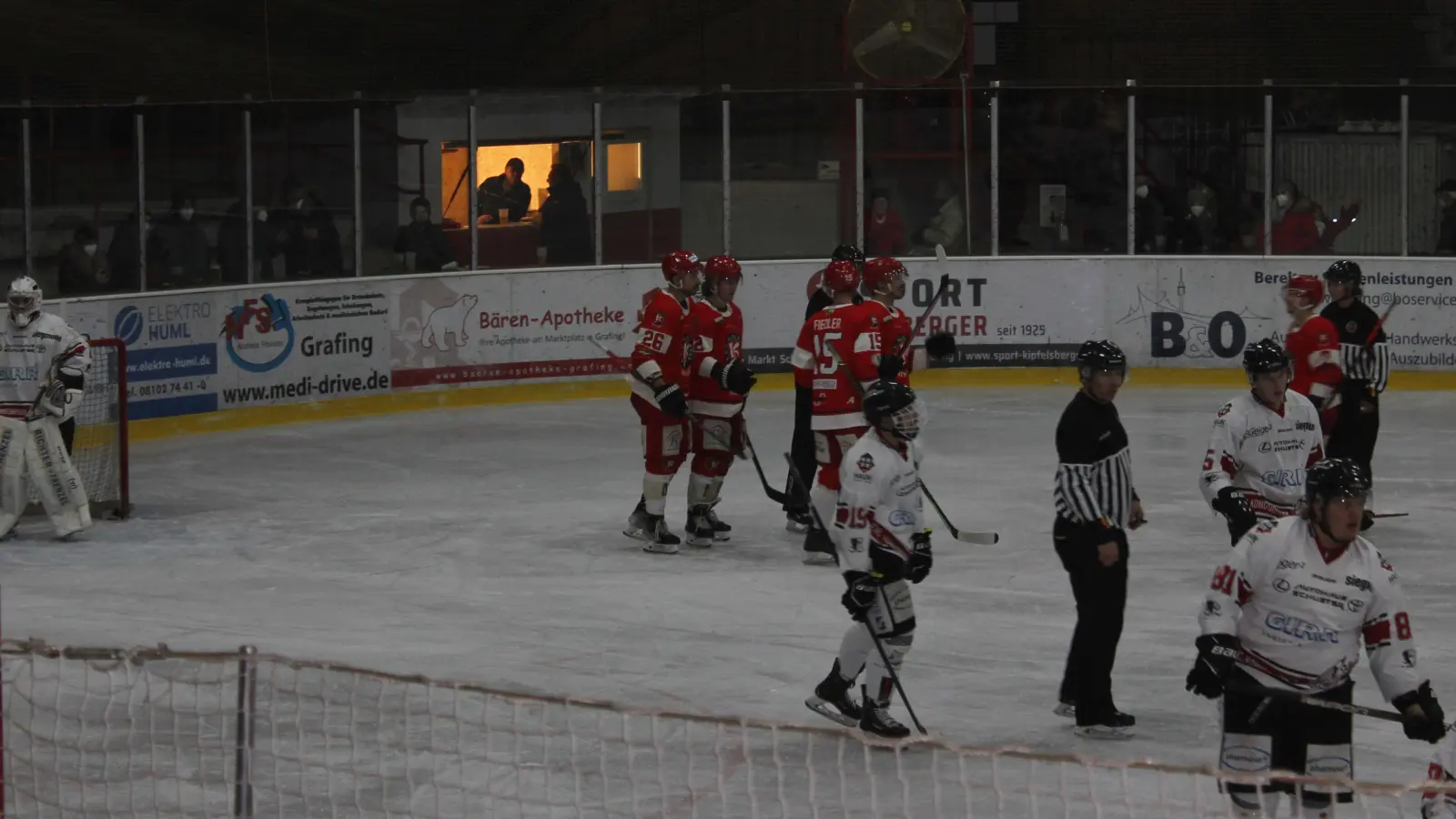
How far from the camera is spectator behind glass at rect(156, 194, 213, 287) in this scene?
15469 mm

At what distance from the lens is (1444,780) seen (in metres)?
5.06

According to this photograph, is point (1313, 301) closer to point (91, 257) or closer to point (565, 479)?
point (565, 479)

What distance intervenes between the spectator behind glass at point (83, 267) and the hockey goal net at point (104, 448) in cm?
232

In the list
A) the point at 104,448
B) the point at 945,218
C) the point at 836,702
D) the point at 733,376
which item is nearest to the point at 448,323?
the point at 945,218

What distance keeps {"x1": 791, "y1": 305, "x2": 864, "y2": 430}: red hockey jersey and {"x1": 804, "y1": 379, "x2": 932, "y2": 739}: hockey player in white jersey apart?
2.70 meters

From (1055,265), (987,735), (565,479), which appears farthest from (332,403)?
(987,735)

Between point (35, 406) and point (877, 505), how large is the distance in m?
5.81

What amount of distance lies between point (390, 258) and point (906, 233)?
444 cm

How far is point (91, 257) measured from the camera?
1505 centimetres

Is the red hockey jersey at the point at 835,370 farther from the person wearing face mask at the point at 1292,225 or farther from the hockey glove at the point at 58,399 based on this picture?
the person wearing face mask at the point at 1292,225

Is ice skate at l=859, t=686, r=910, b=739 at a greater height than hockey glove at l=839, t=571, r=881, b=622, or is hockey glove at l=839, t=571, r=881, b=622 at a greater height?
hockey glove at l=839, t=571, r=881, b=622

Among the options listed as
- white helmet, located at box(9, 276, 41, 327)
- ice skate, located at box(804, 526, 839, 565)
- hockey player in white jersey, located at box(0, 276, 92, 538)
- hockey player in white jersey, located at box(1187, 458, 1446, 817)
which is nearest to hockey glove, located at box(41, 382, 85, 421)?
hockey player in white jersey, located at box(0, 276, 92, 538)

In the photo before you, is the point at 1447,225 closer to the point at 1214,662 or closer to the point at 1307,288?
the point at 1307,288

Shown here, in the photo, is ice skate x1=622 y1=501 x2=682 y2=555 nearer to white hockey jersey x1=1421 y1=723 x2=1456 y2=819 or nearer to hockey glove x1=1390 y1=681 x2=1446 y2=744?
hockey glove x1=1390 y1=681 x2=1446 y2=744
